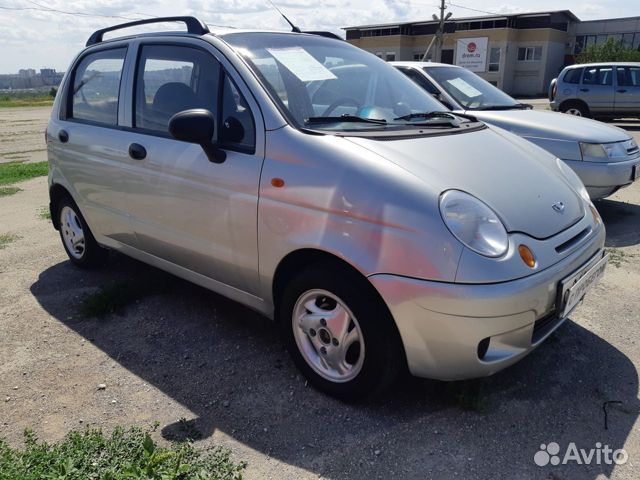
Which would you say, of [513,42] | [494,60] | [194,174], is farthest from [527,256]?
[513,42]

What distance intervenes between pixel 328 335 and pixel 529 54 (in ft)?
160

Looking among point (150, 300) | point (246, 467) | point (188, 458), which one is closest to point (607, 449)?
point (246, 467)

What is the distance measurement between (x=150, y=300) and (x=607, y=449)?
3.09 m

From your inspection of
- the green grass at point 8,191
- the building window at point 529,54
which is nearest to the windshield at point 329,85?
the green grass at point 8,191

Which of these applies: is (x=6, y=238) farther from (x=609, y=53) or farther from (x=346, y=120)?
(x=609, y=53)

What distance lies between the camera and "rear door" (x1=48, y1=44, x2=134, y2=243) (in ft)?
12.4

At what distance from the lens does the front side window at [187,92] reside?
9.84 ft

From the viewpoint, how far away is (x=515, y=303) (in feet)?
7.51

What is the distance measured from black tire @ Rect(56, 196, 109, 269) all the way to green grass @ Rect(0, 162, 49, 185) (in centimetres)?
490

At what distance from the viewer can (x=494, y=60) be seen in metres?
45.2

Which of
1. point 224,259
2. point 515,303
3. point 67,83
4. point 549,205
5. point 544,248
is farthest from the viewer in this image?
point 67,83

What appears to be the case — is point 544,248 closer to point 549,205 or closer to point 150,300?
point 549,205

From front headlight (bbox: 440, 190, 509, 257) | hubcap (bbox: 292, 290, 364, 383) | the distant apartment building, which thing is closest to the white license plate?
front headlight (bbox: 440, 190, 509, 257)

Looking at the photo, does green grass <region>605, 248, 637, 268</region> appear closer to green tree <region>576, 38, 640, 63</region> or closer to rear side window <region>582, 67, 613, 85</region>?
rear side window <region>582, 67, 613, 85</region>
